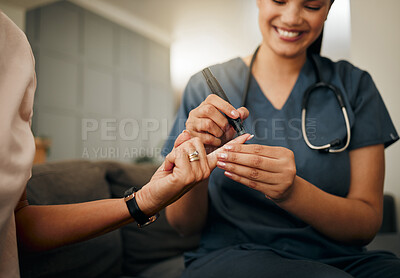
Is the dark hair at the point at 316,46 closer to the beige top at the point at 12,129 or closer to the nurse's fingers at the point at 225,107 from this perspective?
the nurse's fingers at the point at 225,107

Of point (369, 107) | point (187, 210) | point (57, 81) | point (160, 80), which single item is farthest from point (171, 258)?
point (57, 81)

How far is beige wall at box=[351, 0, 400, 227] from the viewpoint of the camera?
601 millimetres

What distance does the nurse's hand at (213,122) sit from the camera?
1.51 ft

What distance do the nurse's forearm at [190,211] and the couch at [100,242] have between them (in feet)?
0.41

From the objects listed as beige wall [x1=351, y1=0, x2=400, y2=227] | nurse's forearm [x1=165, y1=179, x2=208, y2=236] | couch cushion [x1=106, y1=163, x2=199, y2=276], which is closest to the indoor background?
beige wall [x1=351, y1=0, x2=400, y2=227]

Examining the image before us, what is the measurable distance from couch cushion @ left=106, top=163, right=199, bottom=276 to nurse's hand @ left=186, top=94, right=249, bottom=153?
0.47m

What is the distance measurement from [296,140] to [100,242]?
0.50 metres

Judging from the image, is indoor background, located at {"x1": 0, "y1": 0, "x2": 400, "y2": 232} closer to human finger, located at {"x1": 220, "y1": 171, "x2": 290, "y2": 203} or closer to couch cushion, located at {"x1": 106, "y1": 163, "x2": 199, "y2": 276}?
human finger, located at {"x1": 220, "y1": 171, "x2": 290, "y2": 203}

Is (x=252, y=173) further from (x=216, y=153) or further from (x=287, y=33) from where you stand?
(x=287, y=33)

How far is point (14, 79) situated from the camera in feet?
1.32

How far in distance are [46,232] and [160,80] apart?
1.17 feet

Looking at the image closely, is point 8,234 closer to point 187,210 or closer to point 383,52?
point 187,210

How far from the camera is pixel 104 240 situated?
0.80 metres

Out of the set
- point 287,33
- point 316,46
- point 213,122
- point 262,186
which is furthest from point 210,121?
point 316,46
